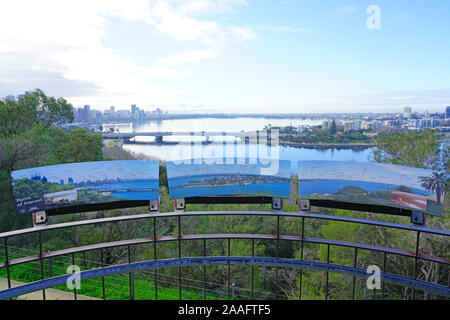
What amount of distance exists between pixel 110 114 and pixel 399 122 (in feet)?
69.2

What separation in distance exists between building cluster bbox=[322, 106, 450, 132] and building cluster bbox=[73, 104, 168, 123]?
12811 mm

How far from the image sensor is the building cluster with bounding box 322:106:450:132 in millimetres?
21766

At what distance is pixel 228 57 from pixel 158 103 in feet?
31.1

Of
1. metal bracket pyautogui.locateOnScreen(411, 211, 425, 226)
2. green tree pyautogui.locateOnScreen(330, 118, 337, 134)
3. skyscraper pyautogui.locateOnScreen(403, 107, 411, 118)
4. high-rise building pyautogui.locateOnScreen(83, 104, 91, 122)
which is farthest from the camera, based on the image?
skyscraper pyautogui.locateOnScreen(403, 107, 411, 118)

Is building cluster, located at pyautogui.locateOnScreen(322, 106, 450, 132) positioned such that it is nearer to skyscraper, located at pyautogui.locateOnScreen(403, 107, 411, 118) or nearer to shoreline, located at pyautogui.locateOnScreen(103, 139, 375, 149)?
skyscraper, located at pyautogui.locateOnScreen(403, 107, 411, 118)

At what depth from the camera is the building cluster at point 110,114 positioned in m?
22.5

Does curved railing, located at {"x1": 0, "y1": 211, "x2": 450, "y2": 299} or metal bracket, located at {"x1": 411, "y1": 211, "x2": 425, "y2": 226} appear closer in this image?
curved railing, located at {"x1": 0, "y1": 211, "x2": 450, "y2": 299}

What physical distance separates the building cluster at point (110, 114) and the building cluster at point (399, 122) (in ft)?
42.0

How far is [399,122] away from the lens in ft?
75.6

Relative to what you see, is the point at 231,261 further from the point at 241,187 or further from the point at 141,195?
the point at 141,195

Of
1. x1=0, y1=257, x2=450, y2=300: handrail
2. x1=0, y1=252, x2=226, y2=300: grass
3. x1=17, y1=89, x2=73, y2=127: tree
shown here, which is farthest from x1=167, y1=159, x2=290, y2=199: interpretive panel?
x1=17, y1=89, x2=73, y2=127: tree

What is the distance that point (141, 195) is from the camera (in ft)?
15.9

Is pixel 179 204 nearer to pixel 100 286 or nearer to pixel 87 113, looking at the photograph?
pixel 100 286
